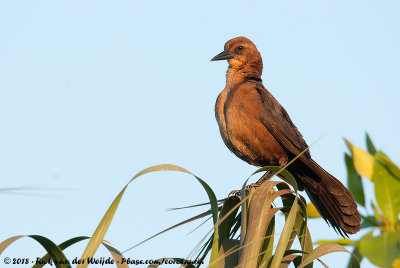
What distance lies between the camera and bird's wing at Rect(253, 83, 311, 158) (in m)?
5.04

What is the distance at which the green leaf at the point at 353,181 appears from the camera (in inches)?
49.5

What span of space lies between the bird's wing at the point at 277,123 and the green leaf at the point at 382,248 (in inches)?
156

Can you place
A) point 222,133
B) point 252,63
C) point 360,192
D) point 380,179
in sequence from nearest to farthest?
point 380,179 < point 360,192 < point 222,133 < point 252,63

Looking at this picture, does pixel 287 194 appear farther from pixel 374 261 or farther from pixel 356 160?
pixel 374 261

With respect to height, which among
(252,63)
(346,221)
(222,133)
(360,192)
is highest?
(252,63)

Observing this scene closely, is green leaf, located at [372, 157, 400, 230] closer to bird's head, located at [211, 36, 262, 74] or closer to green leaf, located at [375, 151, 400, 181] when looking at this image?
green leaf, located at [375, 151, 400, 181]

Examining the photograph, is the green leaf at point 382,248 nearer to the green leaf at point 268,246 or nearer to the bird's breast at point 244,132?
the green leaf at point 268,246

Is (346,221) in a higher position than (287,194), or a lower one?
lower

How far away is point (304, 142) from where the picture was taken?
5.32 metres

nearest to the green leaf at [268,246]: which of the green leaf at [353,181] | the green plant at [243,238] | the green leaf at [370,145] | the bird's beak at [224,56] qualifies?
the green plant at [243,238]

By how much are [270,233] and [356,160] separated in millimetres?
1382

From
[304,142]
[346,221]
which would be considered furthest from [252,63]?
[346,221]

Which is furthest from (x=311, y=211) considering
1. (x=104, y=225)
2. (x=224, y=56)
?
(x=224, y=56)

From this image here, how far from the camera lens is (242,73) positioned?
18.8 ft
